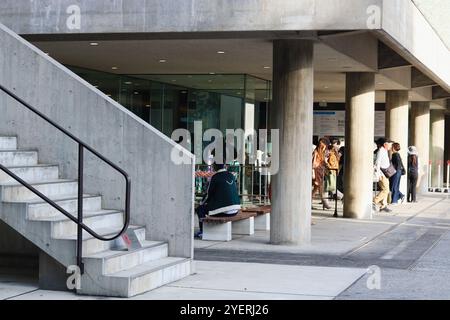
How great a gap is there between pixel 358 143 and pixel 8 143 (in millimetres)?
11207

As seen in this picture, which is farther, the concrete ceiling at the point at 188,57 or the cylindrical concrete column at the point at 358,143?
the cylindrical concrete column at the point at 358,143

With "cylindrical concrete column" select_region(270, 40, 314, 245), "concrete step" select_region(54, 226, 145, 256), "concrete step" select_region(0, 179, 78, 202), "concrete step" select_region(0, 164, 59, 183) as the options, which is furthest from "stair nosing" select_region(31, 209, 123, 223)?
"cylindrical concrete column" select_region(270, 40, 314, 245)

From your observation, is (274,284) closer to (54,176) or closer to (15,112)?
(54,176)

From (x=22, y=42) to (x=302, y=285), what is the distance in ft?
15.5

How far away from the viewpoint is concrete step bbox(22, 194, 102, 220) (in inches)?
385

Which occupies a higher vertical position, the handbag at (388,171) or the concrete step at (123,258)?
the handbag at (388,171)

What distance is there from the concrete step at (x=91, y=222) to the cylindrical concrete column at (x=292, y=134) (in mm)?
4330

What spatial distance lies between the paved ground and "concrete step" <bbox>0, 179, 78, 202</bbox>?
3.14 feet

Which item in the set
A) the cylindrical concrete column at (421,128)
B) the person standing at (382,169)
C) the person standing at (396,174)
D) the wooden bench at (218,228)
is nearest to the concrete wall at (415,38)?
the person standing at (382,169)

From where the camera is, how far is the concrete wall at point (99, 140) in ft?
36.0

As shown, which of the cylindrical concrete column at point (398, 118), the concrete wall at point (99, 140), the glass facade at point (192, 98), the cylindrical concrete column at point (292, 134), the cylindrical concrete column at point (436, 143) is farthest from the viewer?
the cylindrical concrete column at point (436, 143)

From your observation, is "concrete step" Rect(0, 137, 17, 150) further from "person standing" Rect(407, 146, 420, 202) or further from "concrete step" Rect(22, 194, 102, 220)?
"person standing" Rect(407, 146, 420, 202)

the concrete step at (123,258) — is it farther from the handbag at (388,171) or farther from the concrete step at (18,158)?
the handbag at (388,171)

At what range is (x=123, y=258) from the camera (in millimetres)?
9750
